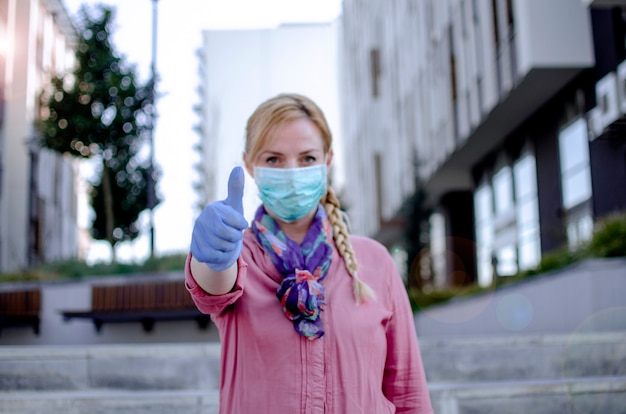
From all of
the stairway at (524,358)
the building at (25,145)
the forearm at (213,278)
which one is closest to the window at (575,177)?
the stairway at (524,358)

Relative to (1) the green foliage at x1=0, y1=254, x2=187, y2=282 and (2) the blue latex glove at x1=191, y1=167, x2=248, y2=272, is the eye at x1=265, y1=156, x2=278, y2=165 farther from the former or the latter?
(1) the green foliage at x1=0, y1=254, x2=187, y2=282

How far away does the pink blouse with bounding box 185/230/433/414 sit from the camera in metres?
2.25

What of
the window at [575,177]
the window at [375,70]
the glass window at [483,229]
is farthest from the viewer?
the window at [375,70]

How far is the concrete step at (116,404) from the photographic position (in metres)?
4.96

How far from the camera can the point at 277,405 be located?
2.24m

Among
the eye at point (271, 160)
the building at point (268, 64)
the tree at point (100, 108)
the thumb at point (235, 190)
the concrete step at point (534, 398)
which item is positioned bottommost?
the concrete step at point (534, 398)

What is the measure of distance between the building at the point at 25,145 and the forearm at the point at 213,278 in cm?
2662

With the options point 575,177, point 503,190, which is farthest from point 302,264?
point 503,190

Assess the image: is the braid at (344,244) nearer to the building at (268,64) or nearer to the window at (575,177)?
the window at (575,177)

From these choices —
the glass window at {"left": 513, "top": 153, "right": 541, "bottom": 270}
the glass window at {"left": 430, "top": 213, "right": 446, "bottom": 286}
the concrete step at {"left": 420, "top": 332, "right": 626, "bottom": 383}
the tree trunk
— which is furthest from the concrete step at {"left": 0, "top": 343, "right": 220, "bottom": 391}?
the glass window at {"left": 430, "top": 213, "right": 446, "bottom": 286}

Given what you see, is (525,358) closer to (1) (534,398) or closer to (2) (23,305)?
(1) (534,398)

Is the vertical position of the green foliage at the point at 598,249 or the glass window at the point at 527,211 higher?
the glass window at the point at 527,211

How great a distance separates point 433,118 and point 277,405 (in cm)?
2287

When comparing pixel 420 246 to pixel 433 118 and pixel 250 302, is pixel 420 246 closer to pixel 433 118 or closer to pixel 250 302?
pixel 433 118
